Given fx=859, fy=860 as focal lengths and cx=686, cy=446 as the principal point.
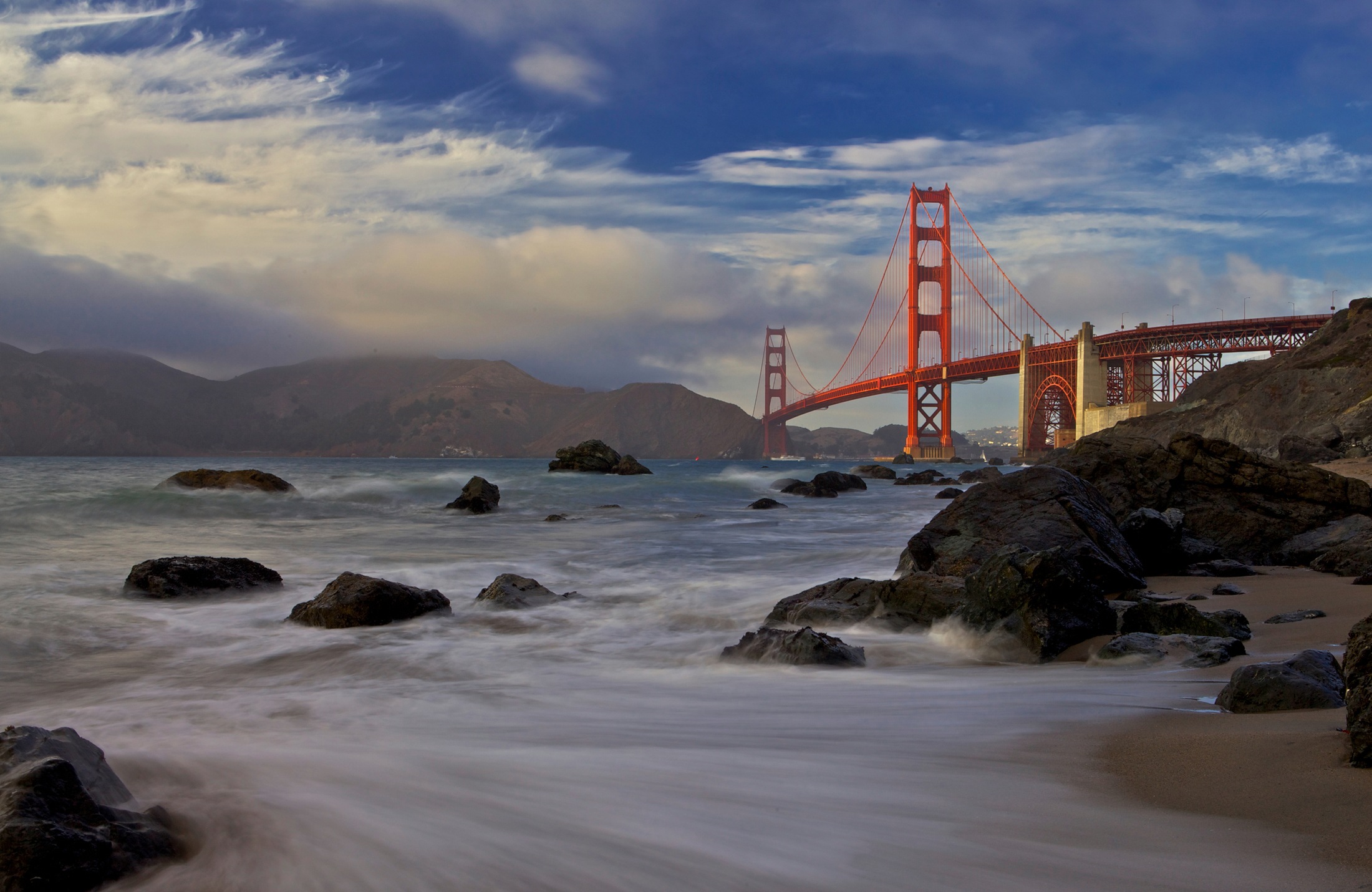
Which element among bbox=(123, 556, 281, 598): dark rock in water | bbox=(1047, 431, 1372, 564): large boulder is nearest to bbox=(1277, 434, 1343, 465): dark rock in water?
bbox=(1047, 431, 1372, 564): large boulder

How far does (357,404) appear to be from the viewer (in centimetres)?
13938

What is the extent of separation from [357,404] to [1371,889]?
487 feet

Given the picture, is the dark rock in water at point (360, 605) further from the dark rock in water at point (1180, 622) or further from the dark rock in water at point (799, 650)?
the dark rock in water at point (1180, 622)

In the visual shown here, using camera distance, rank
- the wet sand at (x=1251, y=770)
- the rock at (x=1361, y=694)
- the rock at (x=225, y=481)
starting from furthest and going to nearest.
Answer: the rock at (x=225, y=481) < the rock at (x=1361, y=694) < the wet sand at (x=1251, y=770)

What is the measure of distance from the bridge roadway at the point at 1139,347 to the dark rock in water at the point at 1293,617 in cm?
4636

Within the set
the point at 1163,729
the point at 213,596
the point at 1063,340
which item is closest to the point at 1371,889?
the point at 1163,729

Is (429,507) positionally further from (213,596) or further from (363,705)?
(363,705)

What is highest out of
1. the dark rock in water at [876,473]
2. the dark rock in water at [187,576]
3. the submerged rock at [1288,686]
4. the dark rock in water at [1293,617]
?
the dark rock in water at [876,473]

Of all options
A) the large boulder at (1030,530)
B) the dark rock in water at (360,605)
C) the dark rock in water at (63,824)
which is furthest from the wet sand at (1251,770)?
the dark rock in water at (360,605)

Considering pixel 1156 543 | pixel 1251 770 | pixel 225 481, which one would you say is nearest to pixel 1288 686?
pixel 1251 770

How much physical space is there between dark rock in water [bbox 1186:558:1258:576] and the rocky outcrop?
224 centimetres

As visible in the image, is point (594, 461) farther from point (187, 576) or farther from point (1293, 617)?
point (1293, 617)

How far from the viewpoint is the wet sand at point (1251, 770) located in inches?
67.8

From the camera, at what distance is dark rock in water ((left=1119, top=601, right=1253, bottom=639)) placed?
378cm
